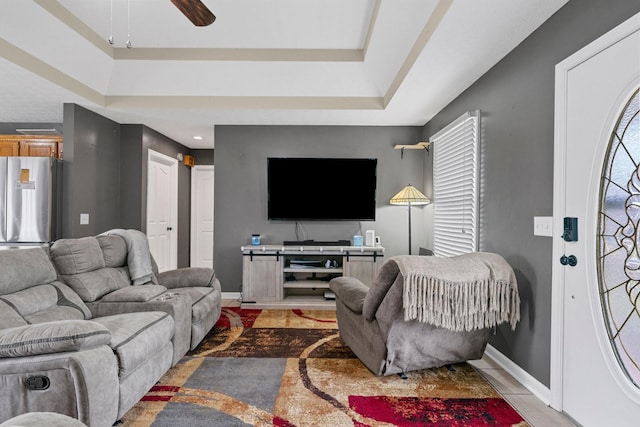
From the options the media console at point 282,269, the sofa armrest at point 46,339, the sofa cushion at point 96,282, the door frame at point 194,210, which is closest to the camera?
the sofa armrest at point 46,339

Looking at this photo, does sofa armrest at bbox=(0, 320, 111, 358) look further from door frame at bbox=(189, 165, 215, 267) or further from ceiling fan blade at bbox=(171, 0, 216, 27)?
door frame at bbox=(189, 165, 215, 267)

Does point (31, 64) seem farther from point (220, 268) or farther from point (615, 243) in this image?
point (615, 243)

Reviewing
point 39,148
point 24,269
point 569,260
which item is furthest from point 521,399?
point 39,148

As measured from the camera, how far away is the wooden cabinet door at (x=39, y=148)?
4156 millimetres

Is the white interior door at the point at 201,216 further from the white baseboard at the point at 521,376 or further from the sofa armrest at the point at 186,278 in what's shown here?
the white baseboard at the point at 521,376

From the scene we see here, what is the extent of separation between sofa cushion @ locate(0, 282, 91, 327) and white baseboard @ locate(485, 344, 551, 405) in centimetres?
304

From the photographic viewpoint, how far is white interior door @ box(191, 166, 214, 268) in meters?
6.52

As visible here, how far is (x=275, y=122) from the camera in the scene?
4.61 m

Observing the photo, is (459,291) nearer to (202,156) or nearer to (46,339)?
(46,339)

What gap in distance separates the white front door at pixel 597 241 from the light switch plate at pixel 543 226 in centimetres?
8

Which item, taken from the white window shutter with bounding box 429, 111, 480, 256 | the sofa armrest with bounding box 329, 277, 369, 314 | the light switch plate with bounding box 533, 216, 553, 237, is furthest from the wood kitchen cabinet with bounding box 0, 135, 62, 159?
the light switch plate with bounding box 533, 216, 553, 237

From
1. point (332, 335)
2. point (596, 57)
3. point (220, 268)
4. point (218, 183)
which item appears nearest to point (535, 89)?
point (596, 57)

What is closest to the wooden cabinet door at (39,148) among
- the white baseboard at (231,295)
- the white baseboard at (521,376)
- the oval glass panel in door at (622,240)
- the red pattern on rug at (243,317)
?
the white baseboard at (231,295)

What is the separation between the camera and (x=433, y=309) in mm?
2090
